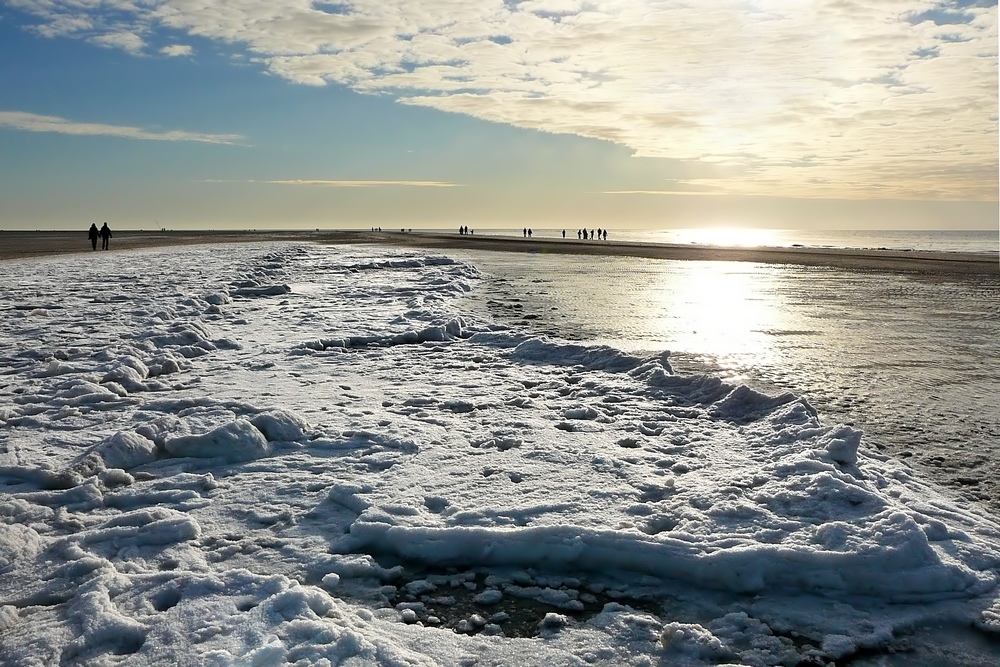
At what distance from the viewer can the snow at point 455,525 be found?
12.8ft

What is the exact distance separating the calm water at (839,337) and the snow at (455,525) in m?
1.11

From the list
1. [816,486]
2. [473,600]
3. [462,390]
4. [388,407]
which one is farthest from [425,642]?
[462,390]

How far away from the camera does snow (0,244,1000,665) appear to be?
3908mm

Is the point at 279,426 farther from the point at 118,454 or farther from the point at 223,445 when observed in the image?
the point at 118,454

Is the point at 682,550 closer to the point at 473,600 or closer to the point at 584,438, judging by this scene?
the point at 473,600

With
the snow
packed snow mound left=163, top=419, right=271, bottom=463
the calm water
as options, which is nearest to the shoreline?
the calm water

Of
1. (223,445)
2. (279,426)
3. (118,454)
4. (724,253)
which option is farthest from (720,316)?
(724,253)

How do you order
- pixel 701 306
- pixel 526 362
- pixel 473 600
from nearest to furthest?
pixel 473 600 → pixel 526 362 → pixel 701 306

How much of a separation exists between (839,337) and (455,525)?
11.6 metres

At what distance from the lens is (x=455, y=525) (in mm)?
5215

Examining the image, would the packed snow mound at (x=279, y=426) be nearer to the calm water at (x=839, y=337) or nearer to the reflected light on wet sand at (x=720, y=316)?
the calm water at (x=839, y=337)

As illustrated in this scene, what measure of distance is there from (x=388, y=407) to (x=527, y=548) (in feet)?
13.0

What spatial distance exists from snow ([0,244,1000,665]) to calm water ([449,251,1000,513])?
1.11 metres

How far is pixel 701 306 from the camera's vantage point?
1911cm
